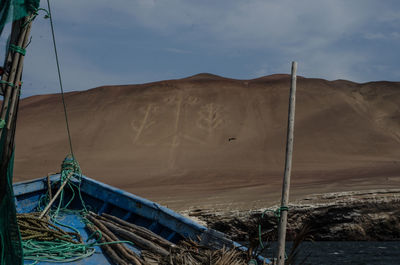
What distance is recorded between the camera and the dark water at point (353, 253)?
42.8ft

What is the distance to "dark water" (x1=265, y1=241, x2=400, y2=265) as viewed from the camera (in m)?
13.0

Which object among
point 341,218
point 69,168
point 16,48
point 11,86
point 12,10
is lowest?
point 341,218

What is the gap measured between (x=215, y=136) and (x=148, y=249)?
44189 mm

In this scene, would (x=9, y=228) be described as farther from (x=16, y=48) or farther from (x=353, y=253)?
(x=353, y=253)

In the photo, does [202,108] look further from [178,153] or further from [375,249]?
[375,249]

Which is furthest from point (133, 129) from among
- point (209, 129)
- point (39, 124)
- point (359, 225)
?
point (359, 225)

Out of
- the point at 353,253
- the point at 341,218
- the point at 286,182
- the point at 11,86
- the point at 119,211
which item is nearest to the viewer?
the point at 11,86

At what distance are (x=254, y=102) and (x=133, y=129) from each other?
14415 mm

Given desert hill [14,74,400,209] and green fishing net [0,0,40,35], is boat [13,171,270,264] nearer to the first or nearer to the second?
green fishing net [0,0,40,35]

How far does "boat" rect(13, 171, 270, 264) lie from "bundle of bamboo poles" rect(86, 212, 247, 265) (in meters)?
0.12

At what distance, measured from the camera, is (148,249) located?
17.9 feet

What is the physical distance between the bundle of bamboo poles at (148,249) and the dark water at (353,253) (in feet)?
22.1

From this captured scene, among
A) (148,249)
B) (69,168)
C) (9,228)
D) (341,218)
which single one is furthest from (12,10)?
(341,218)

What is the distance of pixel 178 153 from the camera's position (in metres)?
45.3
